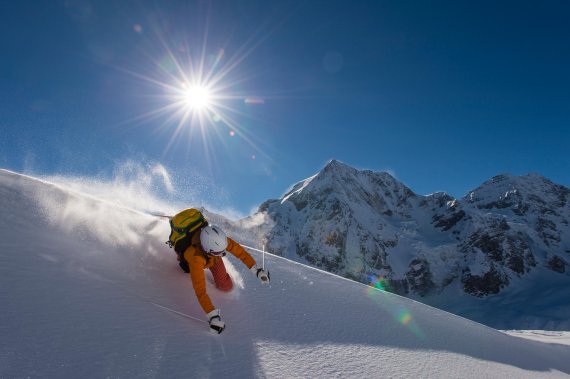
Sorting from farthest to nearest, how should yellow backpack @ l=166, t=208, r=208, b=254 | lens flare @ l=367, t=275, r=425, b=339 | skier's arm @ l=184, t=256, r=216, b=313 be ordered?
lens flare @ l=367, t=275, r=425, b=339, yellow backpack @ l=166, t=208, r=208, b=254, skier's arm @ l=184, t=256, r=216, b=313

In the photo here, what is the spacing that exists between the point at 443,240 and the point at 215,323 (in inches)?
6282

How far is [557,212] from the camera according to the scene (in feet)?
503

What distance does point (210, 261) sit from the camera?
459 cm

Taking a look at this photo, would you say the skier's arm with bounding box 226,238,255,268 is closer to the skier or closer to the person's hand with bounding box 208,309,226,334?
the skier

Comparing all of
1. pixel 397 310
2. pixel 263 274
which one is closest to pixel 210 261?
pixel 263 274

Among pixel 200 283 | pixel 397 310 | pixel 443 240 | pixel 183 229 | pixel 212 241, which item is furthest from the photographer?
pixel 443 240

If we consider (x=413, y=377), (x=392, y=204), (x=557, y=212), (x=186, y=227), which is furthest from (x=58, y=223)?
(x=557, y=212)

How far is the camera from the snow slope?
2771mm

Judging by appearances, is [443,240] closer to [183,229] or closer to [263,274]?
[263,274]

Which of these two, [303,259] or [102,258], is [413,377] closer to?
[102,258]

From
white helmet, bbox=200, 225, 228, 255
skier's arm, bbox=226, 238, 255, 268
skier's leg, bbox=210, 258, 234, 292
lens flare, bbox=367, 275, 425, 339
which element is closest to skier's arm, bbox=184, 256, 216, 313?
white helmet, bbox=200, 225, 228, 255

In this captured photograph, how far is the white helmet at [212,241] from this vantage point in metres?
Result: 4.40

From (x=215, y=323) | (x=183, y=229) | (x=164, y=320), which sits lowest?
(x=215, y=323)

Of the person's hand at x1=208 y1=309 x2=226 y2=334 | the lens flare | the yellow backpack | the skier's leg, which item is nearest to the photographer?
the person's hand at x1=208 y1=309 x2=226 y2=334
